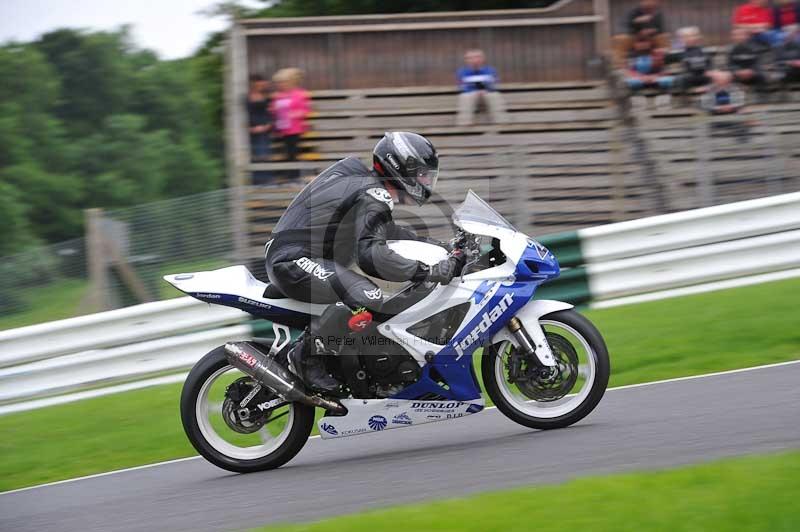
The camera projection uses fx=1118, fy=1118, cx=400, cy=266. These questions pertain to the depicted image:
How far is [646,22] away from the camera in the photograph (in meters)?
12.7

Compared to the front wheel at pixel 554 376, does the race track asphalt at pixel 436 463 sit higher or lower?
lower

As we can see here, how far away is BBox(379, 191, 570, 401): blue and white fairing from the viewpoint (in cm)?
607

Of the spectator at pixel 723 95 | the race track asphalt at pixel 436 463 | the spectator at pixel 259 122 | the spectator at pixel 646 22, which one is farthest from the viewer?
the spectator at pixel 646 22

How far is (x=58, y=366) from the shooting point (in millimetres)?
9023

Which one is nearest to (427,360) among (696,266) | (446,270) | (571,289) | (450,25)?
(446,270)

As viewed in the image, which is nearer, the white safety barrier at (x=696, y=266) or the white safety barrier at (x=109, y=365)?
the white safety barrier at (x=109, y=365)

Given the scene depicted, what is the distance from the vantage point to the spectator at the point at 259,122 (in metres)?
12.0

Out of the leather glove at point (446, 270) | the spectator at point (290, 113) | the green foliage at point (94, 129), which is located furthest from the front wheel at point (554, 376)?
the green foliage at point (94, 129)

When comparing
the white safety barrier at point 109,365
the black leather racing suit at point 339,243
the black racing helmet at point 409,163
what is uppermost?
the black racing helmet at point 409,163

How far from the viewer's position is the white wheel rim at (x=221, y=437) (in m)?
6.25

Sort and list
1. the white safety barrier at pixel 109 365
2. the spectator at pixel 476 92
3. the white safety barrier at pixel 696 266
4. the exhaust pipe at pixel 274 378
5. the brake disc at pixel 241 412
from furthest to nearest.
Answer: the spectator at pixel 476 92 < the white safety barrier at pixel 696 266 < the white safety barrier at pixel 109 365 < the brake disc at pixel 241 412 < the exhaust pipe at pixel 274 378

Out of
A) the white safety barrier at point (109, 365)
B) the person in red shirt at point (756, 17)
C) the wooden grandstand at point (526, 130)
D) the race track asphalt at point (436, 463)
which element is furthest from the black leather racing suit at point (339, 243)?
the person in red shirt at point (756, 17)

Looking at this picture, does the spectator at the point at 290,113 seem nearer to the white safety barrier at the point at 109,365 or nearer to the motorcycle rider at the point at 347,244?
the white safety barrier at the point at 109,365

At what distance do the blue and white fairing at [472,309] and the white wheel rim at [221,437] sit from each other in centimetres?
74
